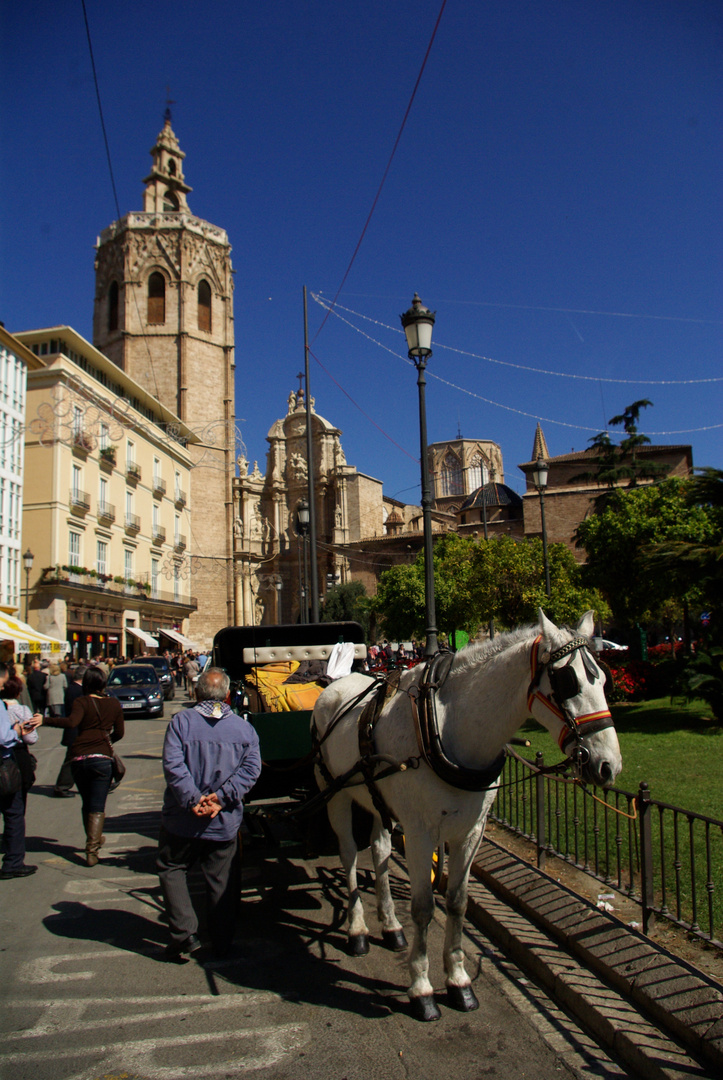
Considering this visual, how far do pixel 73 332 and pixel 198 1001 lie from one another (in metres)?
36.9

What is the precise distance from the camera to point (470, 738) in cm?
380

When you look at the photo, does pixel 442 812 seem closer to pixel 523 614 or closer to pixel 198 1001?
pixel 198 1001

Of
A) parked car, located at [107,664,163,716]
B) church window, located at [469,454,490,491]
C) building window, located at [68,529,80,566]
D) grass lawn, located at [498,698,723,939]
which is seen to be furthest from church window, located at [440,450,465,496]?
grass lawn, located at [498,698,723,939]

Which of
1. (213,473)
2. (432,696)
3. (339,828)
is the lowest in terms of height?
(339,828)

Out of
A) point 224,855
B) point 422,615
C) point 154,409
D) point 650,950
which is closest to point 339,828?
point 224,855

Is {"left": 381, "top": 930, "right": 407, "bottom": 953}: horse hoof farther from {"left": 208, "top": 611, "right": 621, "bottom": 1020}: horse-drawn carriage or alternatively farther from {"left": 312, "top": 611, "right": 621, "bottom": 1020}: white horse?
{"left": 312, "top": 611, "right": 621, "bottom": 1020}: white horse

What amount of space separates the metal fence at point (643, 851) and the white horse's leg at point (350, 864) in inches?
48.2

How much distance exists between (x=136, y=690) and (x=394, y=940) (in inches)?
714

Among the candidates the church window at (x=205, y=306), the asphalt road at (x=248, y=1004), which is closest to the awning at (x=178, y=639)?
the church window at (x=205, y=306)

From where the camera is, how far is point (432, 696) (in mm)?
3965

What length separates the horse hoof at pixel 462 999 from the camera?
3.81 metres

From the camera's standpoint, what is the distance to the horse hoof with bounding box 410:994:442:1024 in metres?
3.71

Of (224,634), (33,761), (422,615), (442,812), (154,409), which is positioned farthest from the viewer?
(154,409)

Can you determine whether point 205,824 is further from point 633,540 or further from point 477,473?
point 477,473
